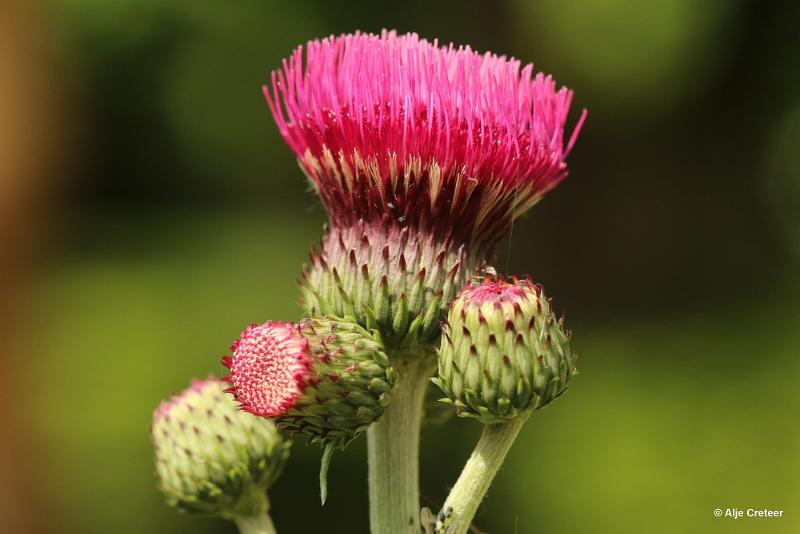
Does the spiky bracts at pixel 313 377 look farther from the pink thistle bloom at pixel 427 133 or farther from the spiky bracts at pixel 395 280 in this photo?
the pink thistle bloom at pixel 427 133

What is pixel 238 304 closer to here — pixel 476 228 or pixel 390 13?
pixel 390 13

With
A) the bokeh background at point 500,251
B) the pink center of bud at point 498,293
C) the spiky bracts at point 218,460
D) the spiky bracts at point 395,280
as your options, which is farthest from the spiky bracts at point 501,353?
the bokeh background at point 500,251

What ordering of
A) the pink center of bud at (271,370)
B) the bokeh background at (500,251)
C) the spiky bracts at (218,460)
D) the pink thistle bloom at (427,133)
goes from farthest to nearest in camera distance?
the bokeh background at (500,251) < the spiky bracts at (218,460) < the pink thistle bloom at (427,133) < the pink center of bud at (271,370)

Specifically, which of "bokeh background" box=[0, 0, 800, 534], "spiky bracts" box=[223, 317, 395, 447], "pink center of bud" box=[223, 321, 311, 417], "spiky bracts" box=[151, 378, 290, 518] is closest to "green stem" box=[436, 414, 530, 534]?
"spiky bracts" box=[223, 317, 395, 447]

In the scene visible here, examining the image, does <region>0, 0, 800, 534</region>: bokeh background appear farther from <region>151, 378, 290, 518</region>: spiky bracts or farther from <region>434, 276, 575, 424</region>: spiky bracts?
<region>434, 276, 575, 424</region>: spiky bracts

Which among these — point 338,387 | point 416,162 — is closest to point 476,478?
point 338,387

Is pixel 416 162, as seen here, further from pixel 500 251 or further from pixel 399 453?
pixel 500 251
